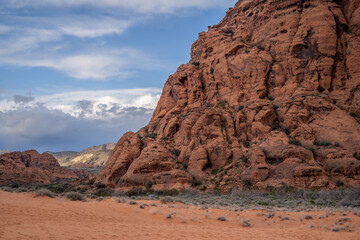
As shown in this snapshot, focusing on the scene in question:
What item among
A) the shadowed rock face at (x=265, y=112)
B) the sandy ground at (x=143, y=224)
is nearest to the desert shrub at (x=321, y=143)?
the shadowed rock face at (x=265, y=112)

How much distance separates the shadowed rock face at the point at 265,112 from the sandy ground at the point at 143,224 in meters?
15.3

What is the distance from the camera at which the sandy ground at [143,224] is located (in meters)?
10.3

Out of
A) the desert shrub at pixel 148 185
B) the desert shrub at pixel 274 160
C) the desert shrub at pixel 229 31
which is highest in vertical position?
the desert shrub at pixel 229 31

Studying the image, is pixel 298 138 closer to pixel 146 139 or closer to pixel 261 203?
pixel 261 203

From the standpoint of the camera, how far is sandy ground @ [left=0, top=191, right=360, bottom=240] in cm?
1027

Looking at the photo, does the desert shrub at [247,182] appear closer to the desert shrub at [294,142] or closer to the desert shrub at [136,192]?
the desert shrub at [294,142]

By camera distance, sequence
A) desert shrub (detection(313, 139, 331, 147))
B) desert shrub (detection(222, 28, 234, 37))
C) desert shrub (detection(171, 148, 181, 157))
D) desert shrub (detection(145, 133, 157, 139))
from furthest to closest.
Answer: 1. desert shrub (detection(222, 28, 234, 37))
2. desert shrub (detection(145, 133, 157, 139))
3. desert shrub (detection(171, 148, 181, 157))
4. desert shrub (detection(313, 139, 331, 147))

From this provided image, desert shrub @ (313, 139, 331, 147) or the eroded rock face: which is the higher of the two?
desert shrub @ (313, 139, 331, 147)

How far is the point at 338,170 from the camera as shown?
95.9 ft

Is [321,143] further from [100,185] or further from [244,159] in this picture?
[100,185]

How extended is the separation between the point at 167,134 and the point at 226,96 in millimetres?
11861

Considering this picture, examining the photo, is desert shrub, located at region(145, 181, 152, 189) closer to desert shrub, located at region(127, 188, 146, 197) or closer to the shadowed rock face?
the shadowed rock face

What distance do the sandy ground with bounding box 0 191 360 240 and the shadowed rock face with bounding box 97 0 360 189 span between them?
15.3 meters

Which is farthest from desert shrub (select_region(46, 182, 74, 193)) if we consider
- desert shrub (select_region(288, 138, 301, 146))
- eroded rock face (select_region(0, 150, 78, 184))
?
desert shrub (select_region(288, 138, 301, 146))
